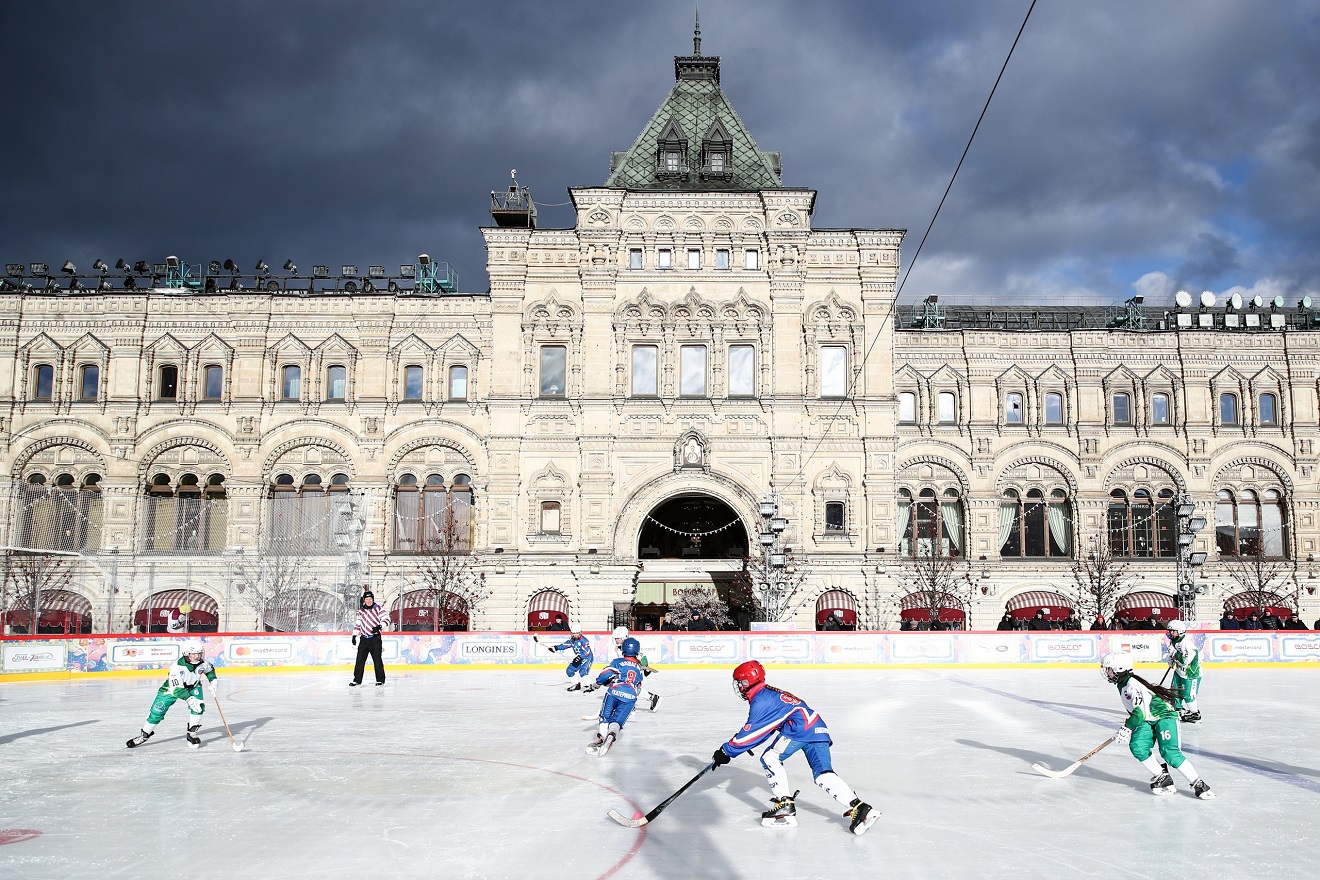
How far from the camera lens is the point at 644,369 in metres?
42.2

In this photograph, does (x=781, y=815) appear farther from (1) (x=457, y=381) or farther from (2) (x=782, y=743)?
(1) (x=457, y=381)

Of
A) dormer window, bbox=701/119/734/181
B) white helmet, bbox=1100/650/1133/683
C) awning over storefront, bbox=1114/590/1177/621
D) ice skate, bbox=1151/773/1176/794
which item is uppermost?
dormer window, bbox=701/119/734/181

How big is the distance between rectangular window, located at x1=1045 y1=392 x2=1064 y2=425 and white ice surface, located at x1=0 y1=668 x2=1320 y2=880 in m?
24.8

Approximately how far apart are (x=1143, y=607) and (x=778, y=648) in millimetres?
20407

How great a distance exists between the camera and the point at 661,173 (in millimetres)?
44719

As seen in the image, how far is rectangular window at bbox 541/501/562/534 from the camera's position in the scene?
41156 millimetres

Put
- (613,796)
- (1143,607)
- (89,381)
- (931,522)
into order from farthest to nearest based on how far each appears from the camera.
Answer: (931,522) < (89,381) < (1143,607) < (613,796)

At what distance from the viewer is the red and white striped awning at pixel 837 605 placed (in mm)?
40594

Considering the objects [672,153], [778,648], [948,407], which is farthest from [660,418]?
[778,648]

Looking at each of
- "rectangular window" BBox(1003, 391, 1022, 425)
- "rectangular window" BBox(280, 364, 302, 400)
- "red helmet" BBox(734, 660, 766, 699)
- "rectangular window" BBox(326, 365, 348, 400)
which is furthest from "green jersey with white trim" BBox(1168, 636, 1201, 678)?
"rectangular window" BBox(280, 364, 302, 400)

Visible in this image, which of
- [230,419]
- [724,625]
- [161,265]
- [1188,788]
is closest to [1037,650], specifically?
[724,625]

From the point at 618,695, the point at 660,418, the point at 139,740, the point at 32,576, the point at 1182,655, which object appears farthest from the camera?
the point at 660,418

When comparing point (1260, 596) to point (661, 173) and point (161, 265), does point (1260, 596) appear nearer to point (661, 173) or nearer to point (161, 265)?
point (661, 173)

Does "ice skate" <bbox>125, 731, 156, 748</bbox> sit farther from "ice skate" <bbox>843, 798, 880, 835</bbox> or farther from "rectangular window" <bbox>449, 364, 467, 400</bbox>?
"rectangular window" <bbox>449, 364, 467, 400</bbox>
